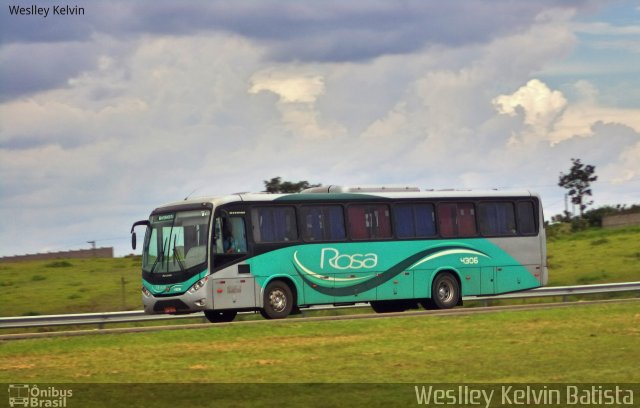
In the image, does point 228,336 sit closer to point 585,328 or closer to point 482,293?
point 585,328

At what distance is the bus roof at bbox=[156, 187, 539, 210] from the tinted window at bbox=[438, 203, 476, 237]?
28 centimetres

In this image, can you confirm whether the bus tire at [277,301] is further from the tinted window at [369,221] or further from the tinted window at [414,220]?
the tinted window at [414,220]

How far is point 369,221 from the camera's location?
1346 inches

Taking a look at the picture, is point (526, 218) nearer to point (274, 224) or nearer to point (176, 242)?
point (274, 224)

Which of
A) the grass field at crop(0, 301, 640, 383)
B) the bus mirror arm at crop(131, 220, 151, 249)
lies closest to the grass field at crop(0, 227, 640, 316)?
the bus mirror arm at crop(131, 220, 151, 249)

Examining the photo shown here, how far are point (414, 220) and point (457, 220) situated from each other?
5.13 feet

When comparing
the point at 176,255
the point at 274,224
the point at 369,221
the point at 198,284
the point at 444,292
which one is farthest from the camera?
the point at 444,292

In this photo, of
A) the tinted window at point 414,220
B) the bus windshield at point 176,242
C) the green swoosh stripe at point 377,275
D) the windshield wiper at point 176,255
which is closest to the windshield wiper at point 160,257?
the bus windshield at point 176,242

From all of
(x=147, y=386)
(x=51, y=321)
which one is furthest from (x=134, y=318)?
(x=147, y=386)

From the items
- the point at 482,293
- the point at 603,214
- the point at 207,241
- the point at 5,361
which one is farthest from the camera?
the point at 603,214

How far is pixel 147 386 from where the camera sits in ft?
54.3

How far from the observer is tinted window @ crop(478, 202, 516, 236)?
36.7 metres

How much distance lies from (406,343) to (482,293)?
1484 cm

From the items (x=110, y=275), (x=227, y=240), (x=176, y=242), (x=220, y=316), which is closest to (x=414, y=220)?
(x=220, y=316)
